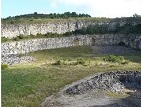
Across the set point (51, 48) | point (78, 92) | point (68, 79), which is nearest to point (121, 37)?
point (51, 48)

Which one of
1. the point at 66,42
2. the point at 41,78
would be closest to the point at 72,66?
the point at 41,78

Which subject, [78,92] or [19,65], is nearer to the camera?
[78,92]

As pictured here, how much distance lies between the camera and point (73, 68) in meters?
41.5

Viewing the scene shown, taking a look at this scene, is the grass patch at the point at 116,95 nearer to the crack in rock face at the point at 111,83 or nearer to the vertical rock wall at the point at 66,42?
the crack in rock face at the point at 111,83

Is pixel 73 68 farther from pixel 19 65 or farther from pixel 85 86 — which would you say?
pixel 85 86

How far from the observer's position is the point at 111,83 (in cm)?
3300

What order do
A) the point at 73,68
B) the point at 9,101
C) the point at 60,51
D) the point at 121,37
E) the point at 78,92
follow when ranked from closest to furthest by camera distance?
the point at 9,101
the point at 78,92
the point at 73,68
the point at 60,51
the point at 121,37

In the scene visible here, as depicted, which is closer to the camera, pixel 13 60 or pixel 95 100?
pixel 95 100

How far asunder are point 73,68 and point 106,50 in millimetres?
23170

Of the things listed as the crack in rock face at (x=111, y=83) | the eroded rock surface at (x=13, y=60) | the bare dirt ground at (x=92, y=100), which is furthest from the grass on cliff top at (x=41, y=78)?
the crack in rock face at (x=111, y=83)

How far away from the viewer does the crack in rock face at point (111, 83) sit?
98.4 ft

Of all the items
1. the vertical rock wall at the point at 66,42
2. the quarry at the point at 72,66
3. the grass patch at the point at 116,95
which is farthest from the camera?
the vertical rock wall at the point at 66,42

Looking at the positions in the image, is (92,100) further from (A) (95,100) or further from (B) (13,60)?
(B) (13,60)

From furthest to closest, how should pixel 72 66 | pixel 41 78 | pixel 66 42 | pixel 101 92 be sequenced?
pixel 66 42 → pixel 72 66 → pixel 41 78 → pixel 101 92
